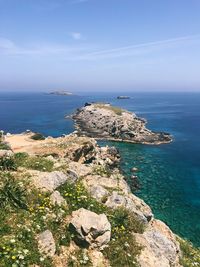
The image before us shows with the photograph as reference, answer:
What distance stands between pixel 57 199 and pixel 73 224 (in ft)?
9.29

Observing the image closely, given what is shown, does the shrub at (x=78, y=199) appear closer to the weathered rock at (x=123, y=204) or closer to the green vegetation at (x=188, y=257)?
the weathered rock at (x=123, y=204)

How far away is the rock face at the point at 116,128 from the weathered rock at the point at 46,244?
94.4 meters

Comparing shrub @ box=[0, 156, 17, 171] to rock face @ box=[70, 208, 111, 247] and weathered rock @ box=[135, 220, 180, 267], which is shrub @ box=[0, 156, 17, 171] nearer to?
rock face @ box=[70, 208, 111, 247]

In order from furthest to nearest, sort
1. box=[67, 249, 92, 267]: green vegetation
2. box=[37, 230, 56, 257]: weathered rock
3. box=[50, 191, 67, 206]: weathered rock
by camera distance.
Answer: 1. box=[50, 191, 67, 206]: weathered rock
2. box=[67, 249, 92, 267]: green vegetation
3. box=[37, 230, 56, 257]: weathered rock

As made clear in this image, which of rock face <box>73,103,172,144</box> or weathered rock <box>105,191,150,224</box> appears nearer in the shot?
weathered rock <box>105,191,150,224</box>

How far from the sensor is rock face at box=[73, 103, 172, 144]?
114 metres

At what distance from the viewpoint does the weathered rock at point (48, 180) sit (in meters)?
22.2

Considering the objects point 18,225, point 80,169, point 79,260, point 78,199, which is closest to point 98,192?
point 78,199

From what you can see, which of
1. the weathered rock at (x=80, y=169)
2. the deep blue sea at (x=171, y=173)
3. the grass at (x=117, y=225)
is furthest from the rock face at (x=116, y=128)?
the grass at (x=117, y=225)

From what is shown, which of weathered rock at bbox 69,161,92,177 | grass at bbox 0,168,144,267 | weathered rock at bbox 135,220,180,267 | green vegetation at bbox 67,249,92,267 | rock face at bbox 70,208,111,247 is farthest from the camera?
weathered rock at bbox 69,161,92,177

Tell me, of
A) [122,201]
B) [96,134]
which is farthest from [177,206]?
[96,134]

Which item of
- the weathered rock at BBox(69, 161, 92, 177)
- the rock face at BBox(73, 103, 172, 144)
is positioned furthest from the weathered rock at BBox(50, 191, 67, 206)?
the rock face at BBox(73, 103, 172, 144)

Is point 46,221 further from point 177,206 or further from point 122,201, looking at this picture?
point 177,206

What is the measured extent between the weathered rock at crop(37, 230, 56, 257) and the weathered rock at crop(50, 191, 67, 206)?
2.97 metres
